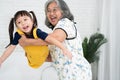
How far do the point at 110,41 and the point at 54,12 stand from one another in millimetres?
1938

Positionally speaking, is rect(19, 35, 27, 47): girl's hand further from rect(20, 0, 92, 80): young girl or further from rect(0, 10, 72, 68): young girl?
rect(20, 0, 92, 80): young girl

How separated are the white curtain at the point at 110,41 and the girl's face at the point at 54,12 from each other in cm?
183

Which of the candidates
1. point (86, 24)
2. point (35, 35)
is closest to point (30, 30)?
point (35, 35)

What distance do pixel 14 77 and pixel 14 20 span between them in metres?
1.89

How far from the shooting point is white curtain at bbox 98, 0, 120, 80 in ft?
10.7

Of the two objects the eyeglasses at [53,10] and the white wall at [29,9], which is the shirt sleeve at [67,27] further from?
the white wall at [29,9]

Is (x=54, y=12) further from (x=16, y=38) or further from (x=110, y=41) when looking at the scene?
(x=110, y=41)

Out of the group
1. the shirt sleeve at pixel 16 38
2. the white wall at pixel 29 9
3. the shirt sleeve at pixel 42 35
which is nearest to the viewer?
the shirt sleeve at pixel 42 35

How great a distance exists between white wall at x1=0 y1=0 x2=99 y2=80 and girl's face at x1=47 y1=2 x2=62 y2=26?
1.76 metres

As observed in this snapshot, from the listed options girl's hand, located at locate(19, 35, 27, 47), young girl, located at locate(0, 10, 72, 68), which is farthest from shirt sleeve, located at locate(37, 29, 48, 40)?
girl's hand, located at locate(19, 35, 27, 47)

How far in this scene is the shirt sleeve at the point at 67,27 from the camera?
58.6 inches

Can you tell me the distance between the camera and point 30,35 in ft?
4.80

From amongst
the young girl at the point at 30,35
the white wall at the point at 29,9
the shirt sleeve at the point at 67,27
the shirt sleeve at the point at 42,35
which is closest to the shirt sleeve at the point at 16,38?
the young girl at the point at 30,35

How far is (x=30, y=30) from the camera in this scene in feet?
4.70
